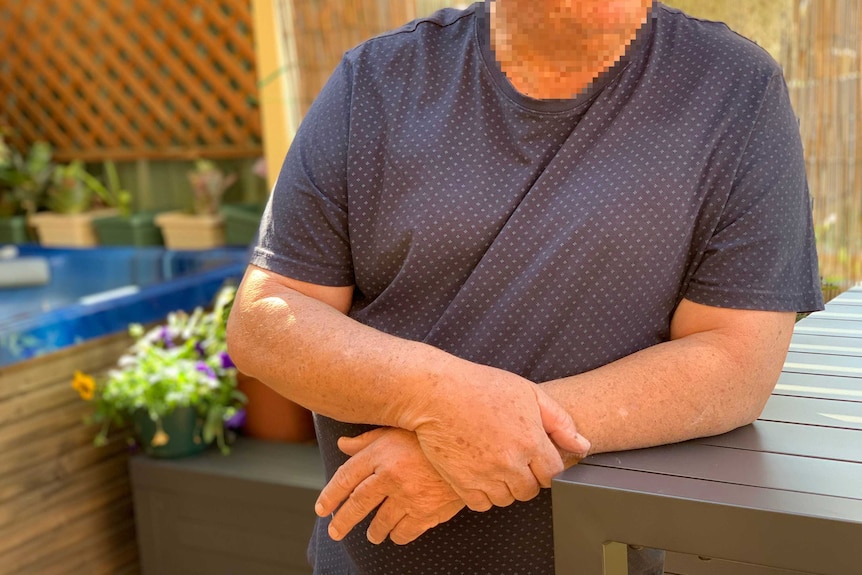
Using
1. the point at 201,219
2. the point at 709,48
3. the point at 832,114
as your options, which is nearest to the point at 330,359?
the point at 709,48

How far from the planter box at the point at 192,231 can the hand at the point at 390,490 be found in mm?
2254

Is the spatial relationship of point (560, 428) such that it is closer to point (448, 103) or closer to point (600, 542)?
point (600, 542)

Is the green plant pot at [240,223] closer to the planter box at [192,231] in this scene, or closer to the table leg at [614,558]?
the planter box at [192,231]

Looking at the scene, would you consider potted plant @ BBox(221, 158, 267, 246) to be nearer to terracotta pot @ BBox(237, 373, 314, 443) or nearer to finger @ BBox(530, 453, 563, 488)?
terracotta pot @ BBox(237, 373, 314, 443)

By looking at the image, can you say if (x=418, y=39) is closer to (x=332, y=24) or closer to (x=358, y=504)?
(x=358, y=504)

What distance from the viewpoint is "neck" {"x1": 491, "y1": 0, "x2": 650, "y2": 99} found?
74 centimetres

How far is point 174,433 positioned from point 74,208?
179cm

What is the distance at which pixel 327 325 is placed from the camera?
0.74 metres

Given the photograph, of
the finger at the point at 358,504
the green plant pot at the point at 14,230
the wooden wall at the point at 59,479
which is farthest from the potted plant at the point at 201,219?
the finger at the point at 358,504

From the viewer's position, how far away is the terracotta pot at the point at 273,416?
179 cm

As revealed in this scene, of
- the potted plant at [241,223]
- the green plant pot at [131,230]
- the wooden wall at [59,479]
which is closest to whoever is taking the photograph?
the wooden wall at [59,479]

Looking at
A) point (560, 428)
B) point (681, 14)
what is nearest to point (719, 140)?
point (681, 14)

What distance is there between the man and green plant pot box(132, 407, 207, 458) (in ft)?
3.29

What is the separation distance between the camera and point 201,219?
9.54 ft
